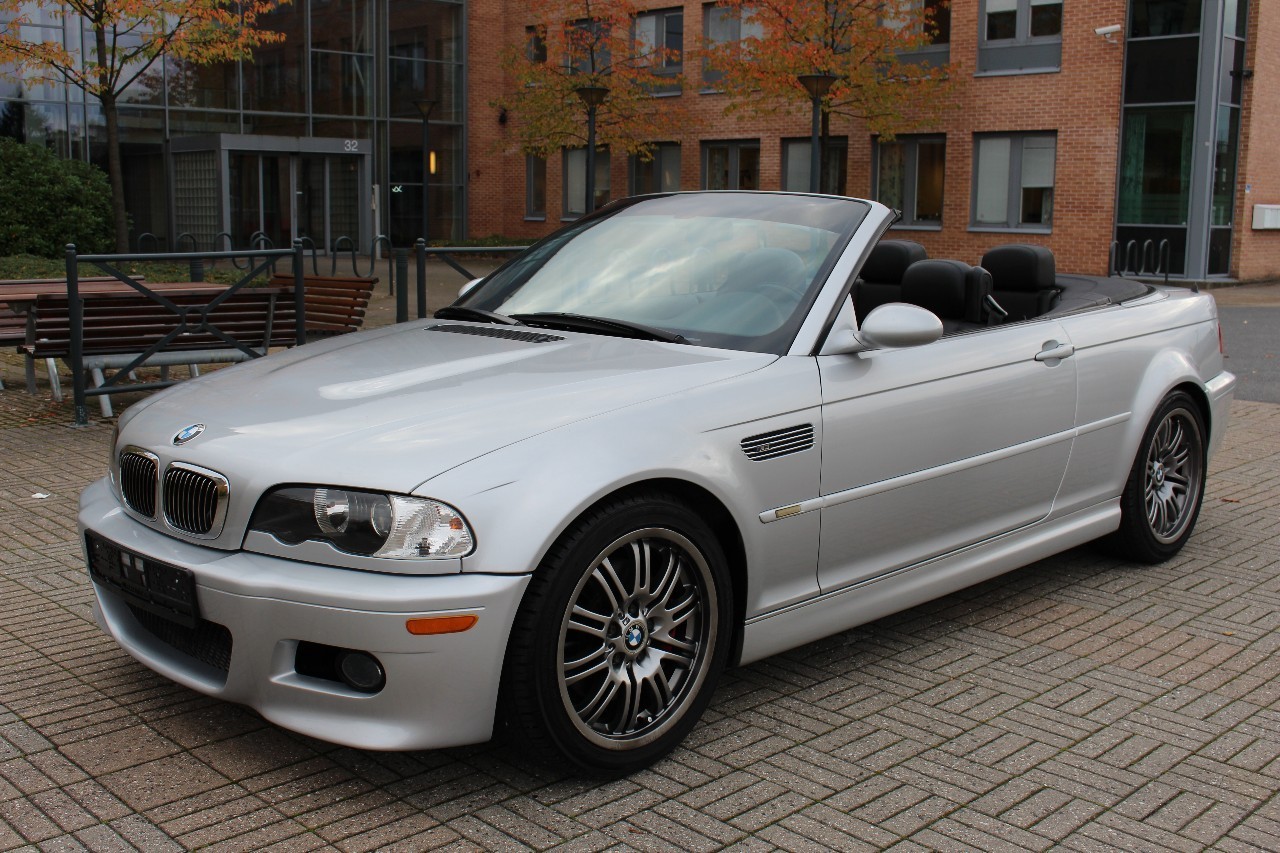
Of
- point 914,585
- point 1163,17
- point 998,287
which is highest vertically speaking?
point 1163,17

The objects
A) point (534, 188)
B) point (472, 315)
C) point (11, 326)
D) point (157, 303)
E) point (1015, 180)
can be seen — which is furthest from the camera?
point (534, 188)

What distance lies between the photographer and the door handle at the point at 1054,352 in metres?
4.96

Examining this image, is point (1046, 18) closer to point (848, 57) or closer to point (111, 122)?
point (848, 57)

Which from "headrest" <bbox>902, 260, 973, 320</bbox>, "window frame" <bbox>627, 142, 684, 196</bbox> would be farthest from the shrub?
"headrest" <bbox>902, 260, 973, 320</bbox>

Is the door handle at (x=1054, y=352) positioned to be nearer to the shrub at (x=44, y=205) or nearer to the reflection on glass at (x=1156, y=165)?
the reflection on glass at (x=1156, y=165)

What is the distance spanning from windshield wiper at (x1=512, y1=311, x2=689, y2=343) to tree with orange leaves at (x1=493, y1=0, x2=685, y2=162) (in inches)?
1093

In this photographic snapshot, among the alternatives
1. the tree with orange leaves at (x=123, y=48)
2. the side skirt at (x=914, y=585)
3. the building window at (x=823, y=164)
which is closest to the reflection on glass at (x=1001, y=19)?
the building window at (x=823, y=164)

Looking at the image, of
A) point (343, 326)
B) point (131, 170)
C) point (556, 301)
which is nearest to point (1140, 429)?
point (556, 301)

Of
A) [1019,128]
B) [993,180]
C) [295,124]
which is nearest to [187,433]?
[1019,128]

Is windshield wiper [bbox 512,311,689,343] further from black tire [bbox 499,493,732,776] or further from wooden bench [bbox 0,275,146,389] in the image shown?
wooden bench [bbox 0,275,146,389]

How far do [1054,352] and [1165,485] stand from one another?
127 cm

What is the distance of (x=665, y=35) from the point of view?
34750mm

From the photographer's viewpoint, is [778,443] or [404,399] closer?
[404,399]

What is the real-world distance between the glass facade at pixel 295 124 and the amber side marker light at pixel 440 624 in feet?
91.0
